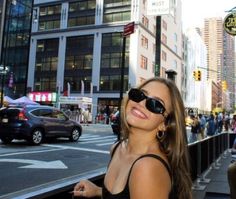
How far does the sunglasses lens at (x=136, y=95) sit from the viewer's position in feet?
7.50

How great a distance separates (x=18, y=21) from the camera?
6900 cm

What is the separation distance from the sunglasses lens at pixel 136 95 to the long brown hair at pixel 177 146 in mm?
156

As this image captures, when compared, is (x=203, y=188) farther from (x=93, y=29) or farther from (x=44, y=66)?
(x=44, y=66)

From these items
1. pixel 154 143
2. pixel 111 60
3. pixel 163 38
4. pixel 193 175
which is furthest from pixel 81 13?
pixel 154 143

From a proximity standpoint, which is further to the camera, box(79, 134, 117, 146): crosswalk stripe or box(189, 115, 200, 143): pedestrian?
box(189, 115, 200, 143): pedestrian

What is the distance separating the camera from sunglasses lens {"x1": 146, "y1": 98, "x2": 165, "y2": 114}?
7.31ft

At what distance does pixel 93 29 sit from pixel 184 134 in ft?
221

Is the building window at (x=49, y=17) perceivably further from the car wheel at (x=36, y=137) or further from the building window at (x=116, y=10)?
the car wheel at (x=36, y=137)

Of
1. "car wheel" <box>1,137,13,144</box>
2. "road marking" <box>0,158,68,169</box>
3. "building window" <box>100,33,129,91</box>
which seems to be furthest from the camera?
"building window" <box>100,33,129,91</box>

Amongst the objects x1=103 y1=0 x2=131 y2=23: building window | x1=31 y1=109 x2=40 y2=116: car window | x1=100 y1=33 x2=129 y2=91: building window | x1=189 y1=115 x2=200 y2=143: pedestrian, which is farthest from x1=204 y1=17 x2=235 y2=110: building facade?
x1=31 y1=109 x2=40 y2=116: car window

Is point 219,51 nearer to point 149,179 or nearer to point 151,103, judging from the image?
point 151,103

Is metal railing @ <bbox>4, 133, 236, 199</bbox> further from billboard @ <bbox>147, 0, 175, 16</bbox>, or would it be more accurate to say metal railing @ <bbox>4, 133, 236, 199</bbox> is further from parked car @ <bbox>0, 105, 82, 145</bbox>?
parked car @ <bbox>0, 105, 82, 145</bbox>

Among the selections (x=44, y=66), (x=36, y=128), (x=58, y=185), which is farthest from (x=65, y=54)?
(x=58, y=185)

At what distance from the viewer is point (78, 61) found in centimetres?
6950
